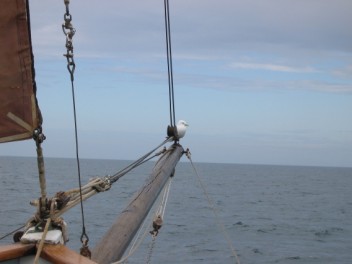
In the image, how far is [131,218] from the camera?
609cm

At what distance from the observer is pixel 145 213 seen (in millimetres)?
6434

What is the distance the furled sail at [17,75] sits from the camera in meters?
3.79

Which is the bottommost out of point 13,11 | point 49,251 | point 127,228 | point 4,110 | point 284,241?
point 284,241

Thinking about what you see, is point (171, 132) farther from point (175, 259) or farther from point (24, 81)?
point (175, 259)

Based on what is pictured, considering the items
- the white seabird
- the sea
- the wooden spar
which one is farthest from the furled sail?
the sea

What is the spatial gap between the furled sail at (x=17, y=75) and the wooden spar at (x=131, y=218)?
67.7 inches

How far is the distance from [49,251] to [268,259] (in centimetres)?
2486

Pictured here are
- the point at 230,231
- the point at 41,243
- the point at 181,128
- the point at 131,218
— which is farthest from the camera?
the point at 230,231

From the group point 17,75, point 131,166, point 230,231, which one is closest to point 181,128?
point 131,166

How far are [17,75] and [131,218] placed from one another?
8.58ft

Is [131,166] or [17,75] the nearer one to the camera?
[17,75]

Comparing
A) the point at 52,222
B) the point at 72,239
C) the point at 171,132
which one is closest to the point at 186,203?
the point at 72,239

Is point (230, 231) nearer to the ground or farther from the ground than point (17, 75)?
nearer to the ground

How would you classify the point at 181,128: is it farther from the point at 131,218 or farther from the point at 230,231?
the point at 230,231
